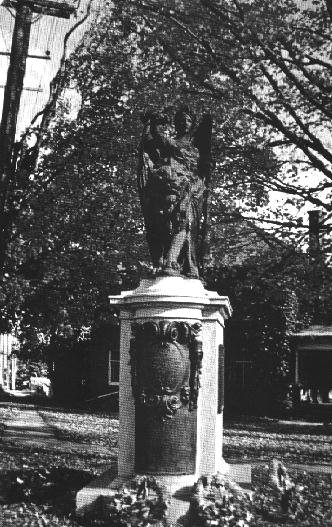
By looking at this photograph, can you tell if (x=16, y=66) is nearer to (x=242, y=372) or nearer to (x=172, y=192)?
(x=172, y=192)

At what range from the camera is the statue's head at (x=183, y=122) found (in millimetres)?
8375

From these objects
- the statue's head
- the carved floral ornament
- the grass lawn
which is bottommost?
the grass lawn

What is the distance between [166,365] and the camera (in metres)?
7.54

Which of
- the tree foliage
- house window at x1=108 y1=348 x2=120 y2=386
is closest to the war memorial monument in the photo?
the tree foliage

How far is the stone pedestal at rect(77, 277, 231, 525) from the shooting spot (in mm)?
7449

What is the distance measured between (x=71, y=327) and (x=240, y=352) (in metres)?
8.59

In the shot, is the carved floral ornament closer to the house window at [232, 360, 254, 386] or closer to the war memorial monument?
the war memorial monument

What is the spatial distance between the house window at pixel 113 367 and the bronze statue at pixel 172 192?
870 inches

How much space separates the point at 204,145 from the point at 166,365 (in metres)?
2.76

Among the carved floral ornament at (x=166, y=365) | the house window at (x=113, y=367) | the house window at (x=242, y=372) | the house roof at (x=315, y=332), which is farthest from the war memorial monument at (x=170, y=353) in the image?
the house window at (x=113, y=367)

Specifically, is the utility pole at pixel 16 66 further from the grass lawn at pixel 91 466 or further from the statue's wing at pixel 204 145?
the statue's wing at pixel 204 145

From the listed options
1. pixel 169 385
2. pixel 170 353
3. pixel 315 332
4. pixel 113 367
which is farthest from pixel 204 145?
pixel 113 367

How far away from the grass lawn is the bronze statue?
8.28 feet

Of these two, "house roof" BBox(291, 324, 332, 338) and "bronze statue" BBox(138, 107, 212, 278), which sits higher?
"bronze statue" BBox(138, 107, 212, 278)
